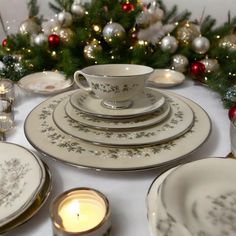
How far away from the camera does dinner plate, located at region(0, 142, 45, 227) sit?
1.09 feet

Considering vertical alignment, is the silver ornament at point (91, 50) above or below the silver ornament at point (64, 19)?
below

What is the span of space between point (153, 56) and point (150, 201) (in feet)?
1.93

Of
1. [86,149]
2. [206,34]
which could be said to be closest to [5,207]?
[86,149]

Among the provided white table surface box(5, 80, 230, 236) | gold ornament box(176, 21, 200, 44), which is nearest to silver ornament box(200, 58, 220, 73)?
gold ornament box(176, 21, 200, 44)

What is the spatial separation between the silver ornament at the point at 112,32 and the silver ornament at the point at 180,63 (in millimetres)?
154

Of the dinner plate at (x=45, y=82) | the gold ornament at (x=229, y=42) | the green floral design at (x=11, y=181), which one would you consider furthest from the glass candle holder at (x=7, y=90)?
the gold ornament at (x=229, y=42)

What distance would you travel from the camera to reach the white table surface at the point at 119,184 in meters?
0.34

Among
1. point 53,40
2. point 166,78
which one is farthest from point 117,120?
point 53,40

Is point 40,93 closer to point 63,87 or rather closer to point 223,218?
point 63,87

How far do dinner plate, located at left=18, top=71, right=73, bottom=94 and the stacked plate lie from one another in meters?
0.45

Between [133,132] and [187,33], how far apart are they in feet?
1.73

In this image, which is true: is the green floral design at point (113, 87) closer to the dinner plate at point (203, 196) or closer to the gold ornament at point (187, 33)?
the dinner plate at point (203, 196)

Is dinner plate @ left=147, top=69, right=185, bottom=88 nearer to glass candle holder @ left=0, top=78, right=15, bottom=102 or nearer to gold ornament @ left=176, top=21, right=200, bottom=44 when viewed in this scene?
gold ornament @ left=176, top=21, right=200, bottom=44

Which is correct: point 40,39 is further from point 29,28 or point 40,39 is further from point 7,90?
point 7,90
